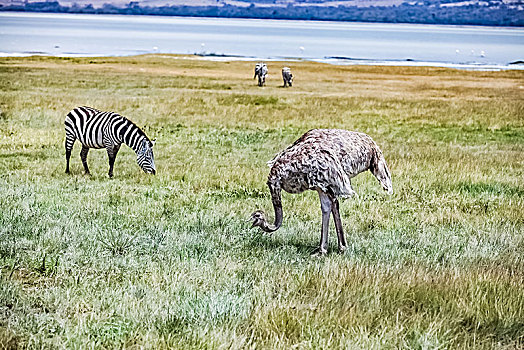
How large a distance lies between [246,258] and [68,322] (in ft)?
10.4

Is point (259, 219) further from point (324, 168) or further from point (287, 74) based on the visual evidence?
point (287, 74)

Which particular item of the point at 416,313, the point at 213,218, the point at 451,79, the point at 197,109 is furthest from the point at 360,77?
the point at 416,313

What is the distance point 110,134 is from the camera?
16484mm

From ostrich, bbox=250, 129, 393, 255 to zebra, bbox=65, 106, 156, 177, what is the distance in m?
7.54

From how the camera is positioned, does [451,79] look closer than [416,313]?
No

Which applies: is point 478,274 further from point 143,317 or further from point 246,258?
point 143,317

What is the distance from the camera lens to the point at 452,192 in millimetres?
15297

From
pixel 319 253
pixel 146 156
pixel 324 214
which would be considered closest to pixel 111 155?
pixel 146 156

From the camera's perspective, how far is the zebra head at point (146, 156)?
54.7 feet

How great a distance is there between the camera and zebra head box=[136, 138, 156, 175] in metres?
16.7

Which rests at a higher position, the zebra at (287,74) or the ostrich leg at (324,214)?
the ostrich leg at (324,214)

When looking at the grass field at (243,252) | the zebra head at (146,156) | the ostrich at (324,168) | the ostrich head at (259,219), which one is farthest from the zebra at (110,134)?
the ostrich head at (259,219)

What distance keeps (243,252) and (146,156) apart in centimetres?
734

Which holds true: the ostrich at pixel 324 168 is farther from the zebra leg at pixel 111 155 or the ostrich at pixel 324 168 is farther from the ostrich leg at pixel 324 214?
the zebra leg at pixel 111 155
